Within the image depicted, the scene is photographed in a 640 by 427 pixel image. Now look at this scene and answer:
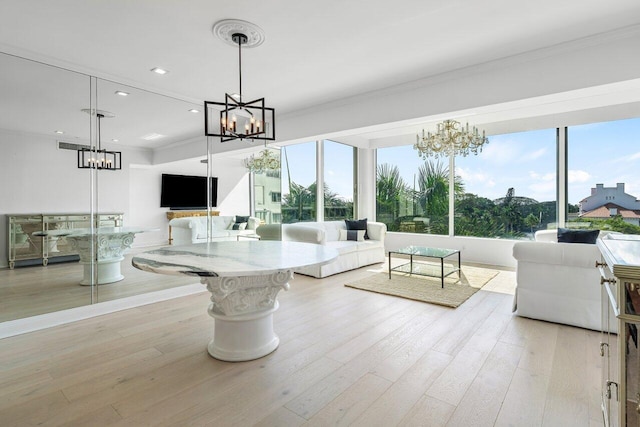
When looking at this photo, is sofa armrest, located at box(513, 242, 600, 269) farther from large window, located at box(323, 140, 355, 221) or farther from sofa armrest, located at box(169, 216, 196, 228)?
large window, located at box(323, 140, 355, 221)

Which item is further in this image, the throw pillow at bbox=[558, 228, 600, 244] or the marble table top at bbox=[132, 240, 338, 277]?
the throw pillow at bbox=[558, 228, 600, 244]

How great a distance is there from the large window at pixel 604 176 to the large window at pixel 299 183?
4466 mm

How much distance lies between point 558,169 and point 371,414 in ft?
17.4

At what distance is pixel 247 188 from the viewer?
16.3 ft

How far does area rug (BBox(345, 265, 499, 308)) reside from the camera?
3.55 m

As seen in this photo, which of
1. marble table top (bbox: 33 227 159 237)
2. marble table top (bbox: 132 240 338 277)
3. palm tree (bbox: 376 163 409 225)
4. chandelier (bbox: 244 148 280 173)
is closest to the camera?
marble table top (bbox: 132 240 338 277)

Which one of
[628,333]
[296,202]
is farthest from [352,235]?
[628,333]

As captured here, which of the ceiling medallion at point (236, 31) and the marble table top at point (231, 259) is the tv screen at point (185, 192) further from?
the ceiling medallion at point (236, 31)

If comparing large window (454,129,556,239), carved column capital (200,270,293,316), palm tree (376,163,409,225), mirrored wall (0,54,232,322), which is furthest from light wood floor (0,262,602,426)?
palm tree (376,163,409,225)

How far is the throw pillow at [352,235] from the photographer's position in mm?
5590

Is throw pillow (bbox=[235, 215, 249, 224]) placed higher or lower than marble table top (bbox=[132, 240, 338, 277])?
higher

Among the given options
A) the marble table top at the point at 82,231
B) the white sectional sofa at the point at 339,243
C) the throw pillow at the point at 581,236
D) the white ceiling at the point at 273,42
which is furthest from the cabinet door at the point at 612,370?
the marble table top at the point at 82,231

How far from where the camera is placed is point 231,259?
2.08 metres

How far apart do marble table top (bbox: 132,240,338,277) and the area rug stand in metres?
1.65
